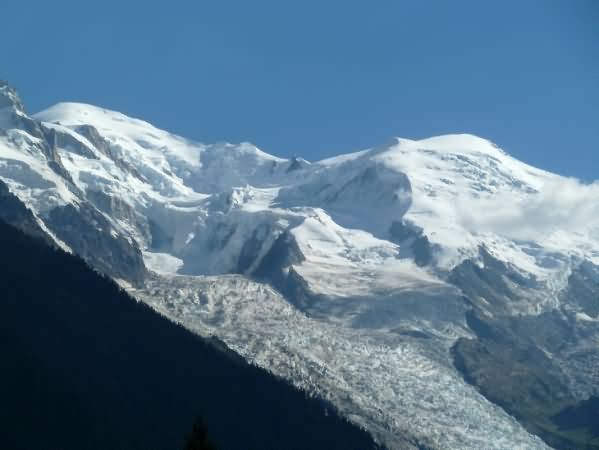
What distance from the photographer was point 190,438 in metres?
121
